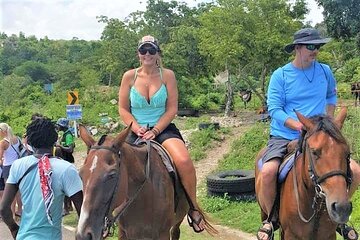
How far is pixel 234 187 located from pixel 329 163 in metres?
5.76

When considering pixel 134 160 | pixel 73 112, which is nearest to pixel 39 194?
pixel 134 160

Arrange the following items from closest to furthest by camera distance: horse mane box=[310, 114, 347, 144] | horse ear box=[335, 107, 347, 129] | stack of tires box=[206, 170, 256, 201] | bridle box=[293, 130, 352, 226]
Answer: bridle box=[293, 130, 352, 226] → horse mane box=[310, 114, 347, 144] → horse ear box=[335, 107, 347, 129] → stack of tires box=[206, 170, 256, 201]

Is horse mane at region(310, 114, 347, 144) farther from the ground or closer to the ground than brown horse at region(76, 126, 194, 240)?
farther from the ground

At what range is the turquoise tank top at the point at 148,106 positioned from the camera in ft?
16.9

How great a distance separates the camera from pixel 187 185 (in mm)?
5094

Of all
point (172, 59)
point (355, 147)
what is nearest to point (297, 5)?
point (172, 59)

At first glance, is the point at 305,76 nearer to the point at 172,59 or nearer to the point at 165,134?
the point at 165,134


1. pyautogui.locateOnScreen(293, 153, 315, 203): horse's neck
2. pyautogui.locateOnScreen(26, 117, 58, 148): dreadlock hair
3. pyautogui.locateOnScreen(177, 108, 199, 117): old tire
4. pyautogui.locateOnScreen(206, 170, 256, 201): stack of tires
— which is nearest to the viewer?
pyautogui.locateOnScreen(26, 117, 58, 148): dreadlock hair

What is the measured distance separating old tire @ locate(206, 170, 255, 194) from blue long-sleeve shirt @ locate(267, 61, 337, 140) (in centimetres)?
451

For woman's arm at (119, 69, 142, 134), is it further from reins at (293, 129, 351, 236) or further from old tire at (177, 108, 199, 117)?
old tire at (177, 108, 199, 117)

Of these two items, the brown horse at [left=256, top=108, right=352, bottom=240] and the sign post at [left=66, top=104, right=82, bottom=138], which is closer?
the brown horse at [left=256, top=108, right=352, bottom=240]

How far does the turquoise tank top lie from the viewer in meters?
5.16

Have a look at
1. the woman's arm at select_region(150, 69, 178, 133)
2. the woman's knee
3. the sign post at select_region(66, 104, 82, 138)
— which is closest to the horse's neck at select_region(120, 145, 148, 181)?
the woman's arm at select_region(150, 69, 178, 133)

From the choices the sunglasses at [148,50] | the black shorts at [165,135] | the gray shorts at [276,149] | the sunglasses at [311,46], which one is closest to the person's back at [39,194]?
the black shorts at [165,135]
